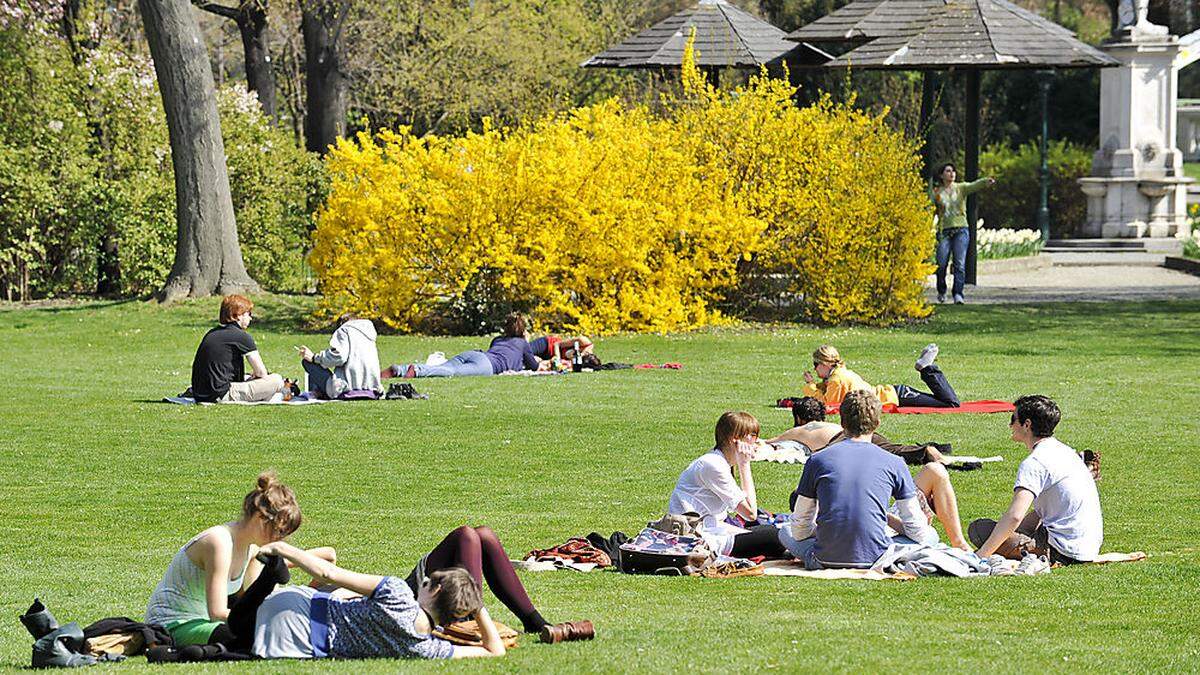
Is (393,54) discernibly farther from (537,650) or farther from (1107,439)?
(537,650)

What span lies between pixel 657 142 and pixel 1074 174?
770 inches

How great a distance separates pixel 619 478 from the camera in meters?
12.6

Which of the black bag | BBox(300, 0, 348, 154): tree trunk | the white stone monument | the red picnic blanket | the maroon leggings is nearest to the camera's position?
the maroon leggings

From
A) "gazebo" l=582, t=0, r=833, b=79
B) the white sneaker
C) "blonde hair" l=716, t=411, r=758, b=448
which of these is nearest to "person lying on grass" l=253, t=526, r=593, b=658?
"blonde hair" l=716, t=411, r=758, b=448

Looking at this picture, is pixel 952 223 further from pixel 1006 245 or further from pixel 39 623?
pixel 39 623

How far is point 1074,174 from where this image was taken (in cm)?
4131

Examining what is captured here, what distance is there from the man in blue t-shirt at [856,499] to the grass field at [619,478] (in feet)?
0.97

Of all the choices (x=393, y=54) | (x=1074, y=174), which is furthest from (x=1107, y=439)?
(x=393, y=54)

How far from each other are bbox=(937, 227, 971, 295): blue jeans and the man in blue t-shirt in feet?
58.1

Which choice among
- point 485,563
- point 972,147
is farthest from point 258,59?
point 485,563

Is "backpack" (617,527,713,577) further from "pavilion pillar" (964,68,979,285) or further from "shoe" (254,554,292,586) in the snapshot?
"pavilion pillar" (964,68,979,285)

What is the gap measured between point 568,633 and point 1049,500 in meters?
3.15

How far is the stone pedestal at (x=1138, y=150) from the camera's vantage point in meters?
38.0

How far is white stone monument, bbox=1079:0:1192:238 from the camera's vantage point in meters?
38.0
